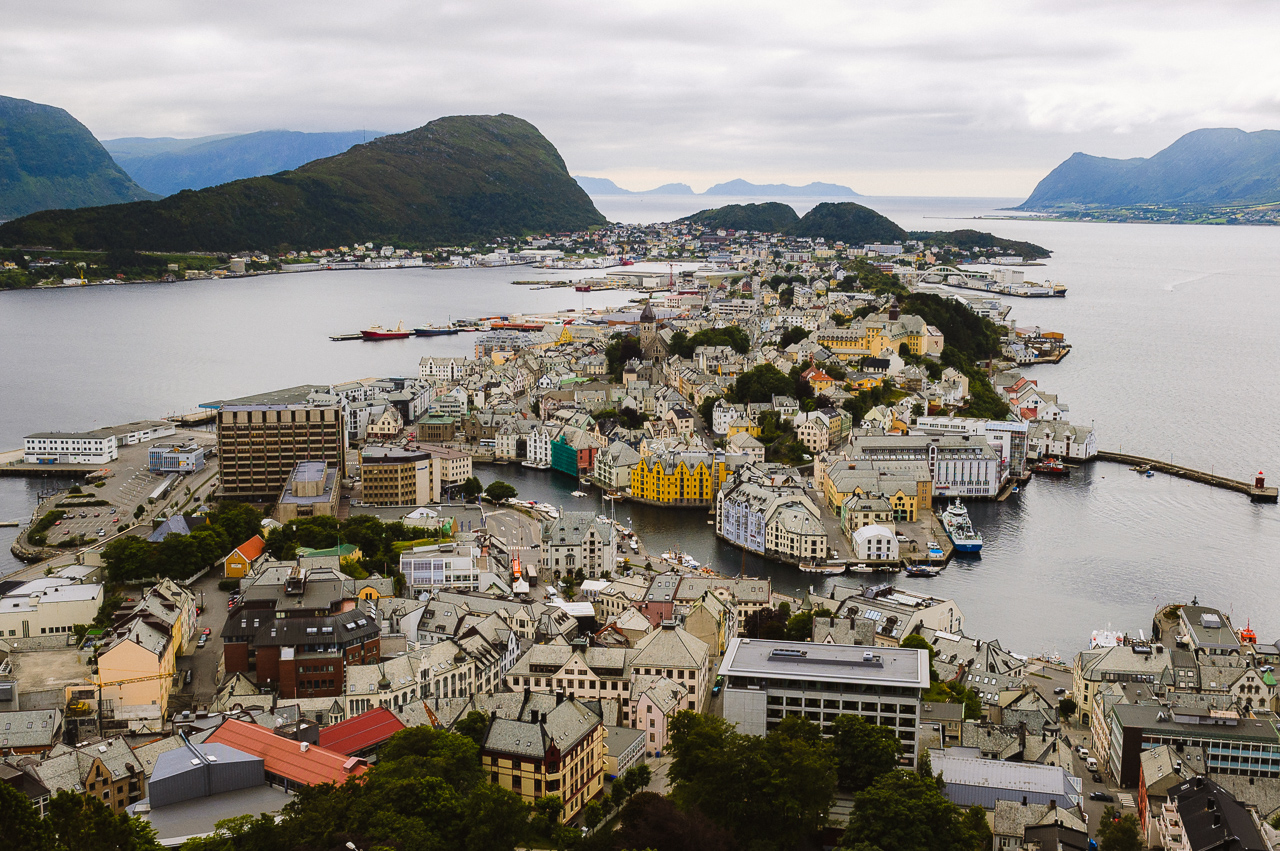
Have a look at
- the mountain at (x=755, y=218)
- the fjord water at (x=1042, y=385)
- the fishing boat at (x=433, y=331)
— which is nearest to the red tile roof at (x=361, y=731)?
the fjord water at (x=1042, y=385)

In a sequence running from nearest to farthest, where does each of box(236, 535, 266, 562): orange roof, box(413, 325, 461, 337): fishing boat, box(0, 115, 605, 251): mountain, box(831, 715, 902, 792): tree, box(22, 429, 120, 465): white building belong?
box(831, 715, 902, 792): tree, box(236, 535, 266, 562): orange roof, box(22, 429, 120, 465): white building, box(413, 325, 461, 337): fishing boat, box(0, 115, 605, 251): mountain

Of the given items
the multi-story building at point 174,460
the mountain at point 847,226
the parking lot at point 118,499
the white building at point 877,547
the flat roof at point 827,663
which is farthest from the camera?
the mountain at point 847,226

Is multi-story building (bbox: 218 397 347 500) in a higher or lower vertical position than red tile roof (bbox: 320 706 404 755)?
higher

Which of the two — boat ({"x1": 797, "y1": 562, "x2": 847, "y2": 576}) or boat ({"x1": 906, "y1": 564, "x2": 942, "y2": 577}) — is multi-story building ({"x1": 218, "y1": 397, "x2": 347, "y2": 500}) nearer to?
boat ({"x1": 797, "y1": 562, "x2": 847, "y2": 576})

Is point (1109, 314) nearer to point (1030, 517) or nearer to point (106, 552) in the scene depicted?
point (1030, 517)

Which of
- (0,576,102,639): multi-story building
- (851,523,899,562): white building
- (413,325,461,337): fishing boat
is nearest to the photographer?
(0,576,102,639): multi-story building

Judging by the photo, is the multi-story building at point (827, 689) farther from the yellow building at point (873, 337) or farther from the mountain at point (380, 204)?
the mountain at point (380, 204)

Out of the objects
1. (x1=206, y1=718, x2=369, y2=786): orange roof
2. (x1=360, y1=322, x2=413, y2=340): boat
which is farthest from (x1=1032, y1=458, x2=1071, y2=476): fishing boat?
(x1=360, y1=322, x2=413, y2=340): boat

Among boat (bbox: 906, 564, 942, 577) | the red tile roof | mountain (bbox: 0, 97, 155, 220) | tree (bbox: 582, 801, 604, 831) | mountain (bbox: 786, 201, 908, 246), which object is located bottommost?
boat (bbox: 906, 564, 942, 577)
